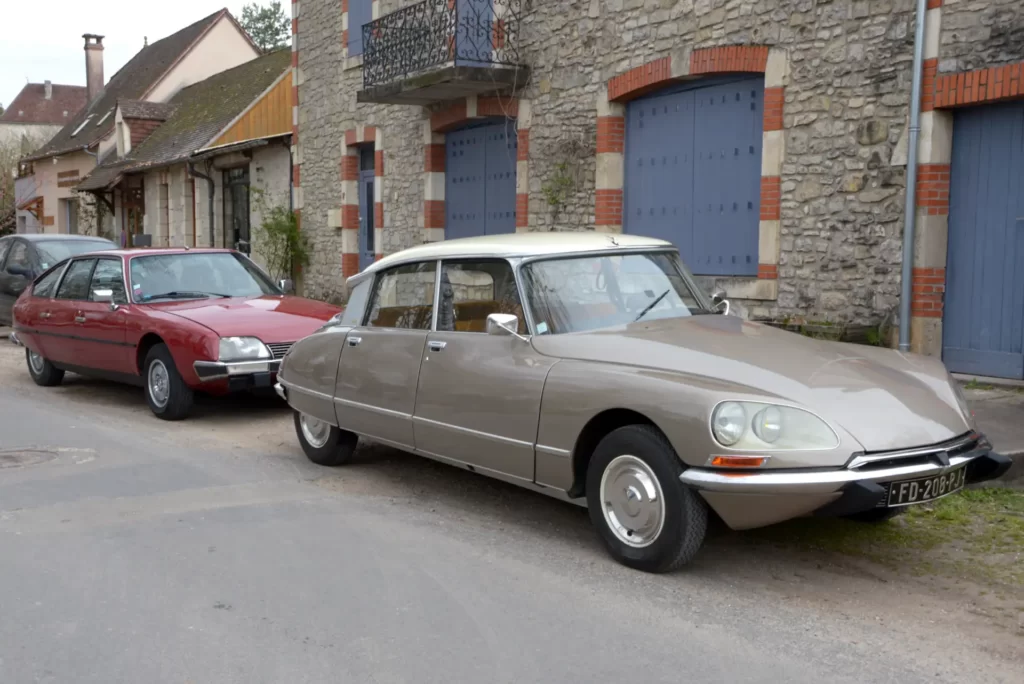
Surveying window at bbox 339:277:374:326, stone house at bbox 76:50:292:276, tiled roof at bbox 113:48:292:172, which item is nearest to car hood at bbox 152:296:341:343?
window at bbox 339:277:374:326

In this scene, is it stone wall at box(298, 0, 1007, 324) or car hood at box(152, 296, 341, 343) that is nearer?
car hood at box(152, 296, 341, 343)

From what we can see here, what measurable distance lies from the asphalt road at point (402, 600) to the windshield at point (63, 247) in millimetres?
A: 9649

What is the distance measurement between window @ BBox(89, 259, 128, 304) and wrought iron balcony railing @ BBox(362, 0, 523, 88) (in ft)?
20.1

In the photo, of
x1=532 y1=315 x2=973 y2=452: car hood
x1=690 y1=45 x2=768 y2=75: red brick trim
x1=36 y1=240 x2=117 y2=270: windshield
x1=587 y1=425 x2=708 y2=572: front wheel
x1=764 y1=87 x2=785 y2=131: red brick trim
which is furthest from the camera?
x1=36 y1=240 x2=117 y2=270: windshield

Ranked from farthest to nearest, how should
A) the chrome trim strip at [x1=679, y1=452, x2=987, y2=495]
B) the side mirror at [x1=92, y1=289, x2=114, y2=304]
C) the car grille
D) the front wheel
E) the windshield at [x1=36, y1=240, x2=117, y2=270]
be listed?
the windshield at [x1=36, y1=240, x2=117, y2=270] < the side mirror at [x1=92, y1=289, x2=114, y2=304] < the car grille < the front wheel < the chrome trim strip at [x1=679, y1=452, x2=987, y2=495]

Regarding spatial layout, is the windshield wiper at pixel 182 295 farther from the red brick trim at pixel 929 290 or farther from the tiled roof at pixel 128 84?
the tiled roof at pixel 128 84

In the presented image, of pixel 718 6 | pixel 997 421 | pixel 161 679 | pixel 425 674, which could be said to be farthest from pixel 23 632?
pixel 718 6

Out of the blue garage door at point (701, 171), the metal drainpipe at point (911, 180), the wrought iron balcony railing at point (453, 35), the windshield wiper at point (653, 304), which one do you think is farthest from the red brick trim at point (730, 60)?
the windshield wiper at point (653, 304)

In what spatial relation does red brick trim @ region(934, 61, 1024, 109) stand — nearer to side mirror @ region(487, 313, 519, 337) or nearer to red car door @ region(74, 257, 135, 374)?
side mirror @ region(487, 313, 519, 337)

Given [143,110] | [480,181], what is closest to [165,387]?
[480,181]

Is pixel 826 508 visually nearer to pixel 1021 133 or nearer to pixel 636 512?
pixel 636 512

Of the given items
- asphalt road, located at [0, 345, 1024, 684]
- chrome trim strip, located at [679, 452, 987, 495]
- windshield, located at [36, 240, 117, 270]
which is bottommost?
asphalt road, located at [0, 345, 1024, 684]

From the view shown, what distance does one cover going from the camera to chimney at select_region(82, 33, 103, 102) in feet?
138

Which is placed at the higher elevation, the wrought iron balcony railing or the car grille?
the wrought iron balcony railing
